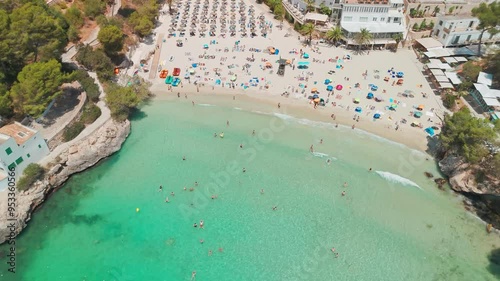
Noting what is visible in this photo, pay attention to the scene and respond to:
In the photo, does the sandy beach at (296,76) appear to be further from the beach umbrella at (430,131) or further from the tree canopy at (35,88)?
the tree canopy at (35,88)

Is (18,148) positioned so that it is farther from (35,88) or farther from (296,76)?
(296,76)

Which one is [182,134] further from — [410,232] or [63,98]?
[410,232]

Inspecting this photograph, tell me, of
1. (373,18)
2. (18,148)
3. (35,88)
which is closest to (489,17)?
(373,18)

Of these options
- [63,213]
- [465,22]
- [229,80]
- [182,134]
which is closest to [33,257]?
[63,213]

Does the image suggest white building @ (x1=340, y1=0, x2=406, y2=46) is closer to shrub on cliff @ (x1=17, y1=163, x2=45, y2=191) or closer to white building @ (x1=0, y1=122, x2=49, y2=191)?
white building @ (x1=0, y1=122, x2=49, y2=191)

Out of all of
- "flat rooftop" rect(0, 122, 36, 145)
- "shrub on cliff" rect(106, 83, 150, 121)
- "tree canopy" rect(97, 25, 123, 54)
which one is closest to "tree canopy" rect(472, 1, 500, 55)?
"shrub on cliff" rect(106, 83, 150, 121)

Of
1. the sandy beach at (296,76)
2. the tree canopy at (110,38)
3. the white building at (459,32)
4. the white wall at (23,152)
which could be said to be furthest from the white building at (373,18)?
the white wall at (23,152)
